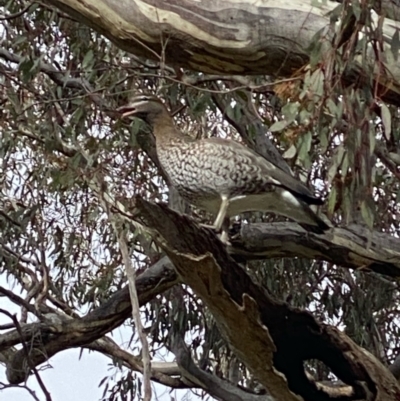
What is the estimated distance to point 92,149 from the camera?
4535mm

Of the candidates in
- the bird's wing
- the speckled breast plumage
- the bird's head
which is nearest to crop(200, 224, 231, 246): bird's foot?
the speckled breast plumage

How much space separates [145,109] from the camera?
160 inches

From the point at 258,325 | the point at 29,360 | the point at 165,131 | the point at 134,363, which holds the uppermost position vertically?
the point at 165,131

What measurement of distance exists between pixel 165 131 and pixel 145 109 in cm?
16

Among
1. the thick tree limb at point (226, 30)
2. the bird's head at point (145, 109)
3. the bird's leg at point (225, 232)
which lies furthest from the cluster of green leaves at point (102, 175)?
the thick tree limb at point (226, 30)

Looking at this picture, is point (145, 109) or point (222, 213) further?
point (145, 109)

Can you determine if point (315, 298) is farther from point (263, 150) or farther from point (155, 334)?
point (263, 150)

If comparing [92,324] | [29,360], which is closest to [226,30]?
[29,360]

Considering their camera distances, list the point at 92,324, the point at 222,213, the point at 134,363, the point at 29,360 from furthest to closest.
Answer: the point at 134,363
the point at 92,324
the point at 29,360
the point at 222,213

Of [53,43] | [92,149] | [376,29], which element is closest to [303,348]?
[376,29]

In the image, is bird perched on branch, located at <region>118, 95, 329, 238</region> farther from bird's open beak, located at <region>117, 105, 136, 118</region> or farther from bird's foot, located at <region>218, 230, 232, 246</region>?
bird's open beak, located at <region>117, 105, 136, 118</region>

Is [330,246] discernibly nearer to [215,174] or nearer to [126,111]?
[215,174]

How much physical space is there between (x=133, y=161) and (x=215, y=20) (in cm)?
224

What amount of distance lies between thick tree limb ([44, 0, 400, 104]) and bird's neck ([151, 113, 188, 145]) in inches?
37.2
